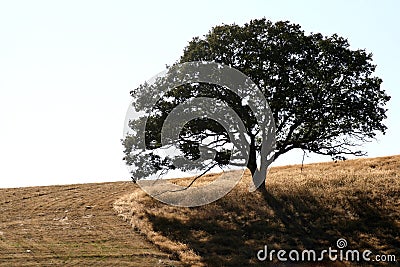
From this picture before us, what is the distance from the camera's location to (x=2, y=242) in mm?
28422

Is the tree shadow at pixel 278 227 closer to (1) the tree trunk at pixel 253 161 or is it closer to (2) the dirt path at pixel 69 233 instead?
(1) the tree trunk at pixel 253 161

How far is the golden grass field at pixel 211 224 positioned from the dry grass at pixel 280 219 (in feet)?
0.19

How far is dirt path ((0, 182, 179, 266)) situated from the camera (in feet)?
83.0

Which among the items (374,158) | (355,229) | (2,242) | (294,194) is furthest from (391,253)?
(374,158)

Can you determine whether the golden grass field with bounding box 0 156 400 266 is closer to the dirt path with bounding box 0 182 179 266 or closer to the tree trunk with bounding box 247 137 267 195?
the dirt path with bounding box 0 182 179 266

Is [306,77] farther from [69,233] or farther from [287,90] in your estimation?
[69,233]

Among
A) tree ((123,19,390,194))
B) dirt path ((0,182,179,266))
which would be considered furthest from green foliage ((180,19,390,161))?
dirt path ((0,182,179,266))

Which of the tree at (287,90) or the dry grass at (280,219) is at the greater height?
the tree at (287,90)

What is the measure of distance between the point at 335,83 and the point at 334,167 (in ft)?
45.2

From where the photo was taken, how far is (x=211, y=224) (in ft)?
104

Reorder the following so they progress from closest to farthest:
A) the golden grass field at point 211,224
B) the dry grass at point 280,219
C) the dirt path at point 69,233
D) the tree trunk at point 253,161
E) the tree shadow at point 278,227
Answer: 1. the dirt path at point 69,233
2. the golden grass field at point 211,224
3. the tree shadow at point 278,227
4. the dry grass at point 280,219
5. the tree trunk at point 253,161

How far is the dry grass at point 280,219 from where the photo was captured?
2778 cm

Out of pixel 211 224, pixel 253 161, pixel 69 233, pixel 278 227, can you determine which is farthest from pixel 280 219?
pixel 69 233

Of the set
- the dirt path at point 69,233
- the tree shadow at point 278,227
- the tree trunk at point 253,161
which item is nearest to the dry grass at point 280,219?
the tree shadow at point 278,227
